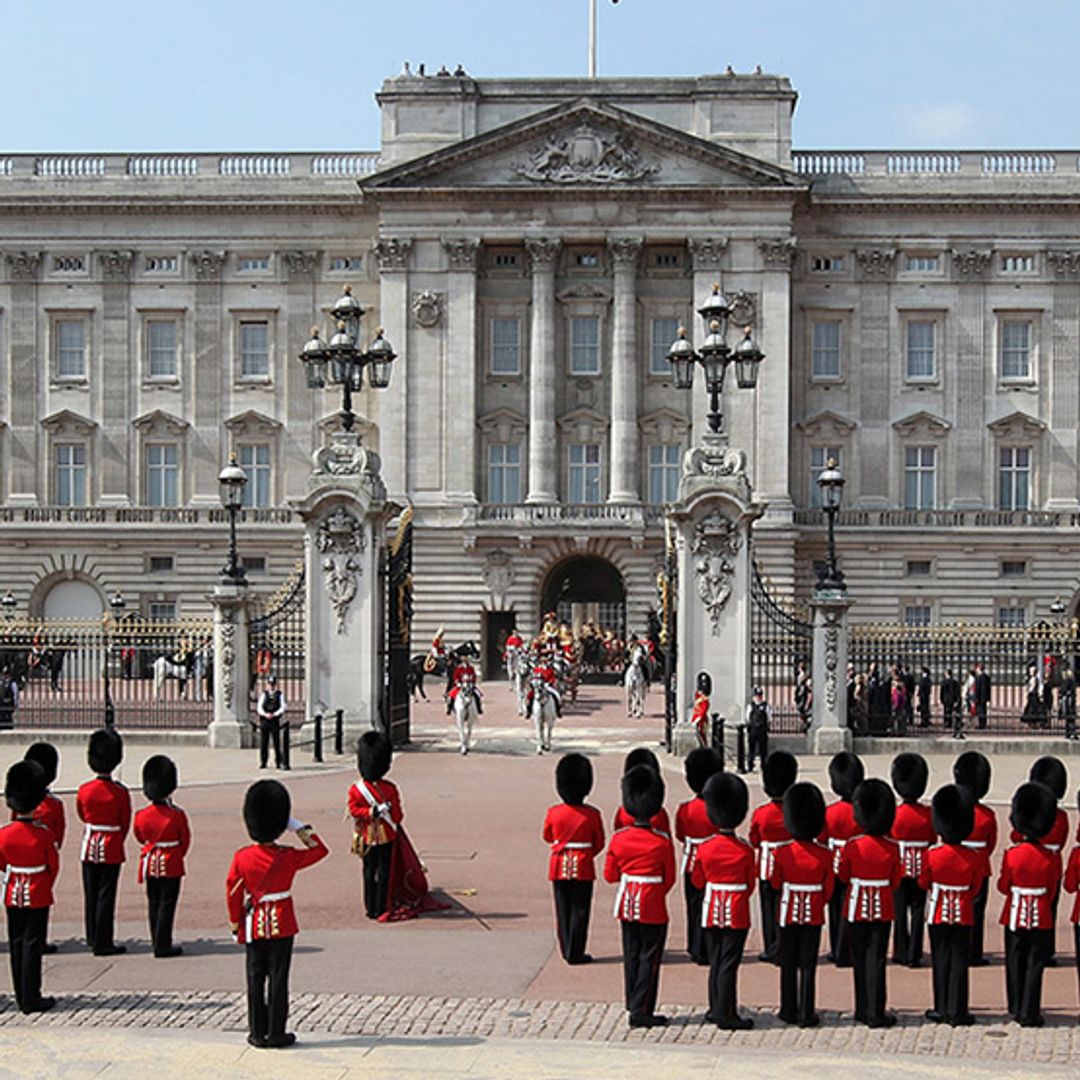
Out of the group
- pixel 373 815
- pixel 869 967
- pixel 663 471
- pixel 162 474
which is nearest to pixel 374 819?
pixel 373 815

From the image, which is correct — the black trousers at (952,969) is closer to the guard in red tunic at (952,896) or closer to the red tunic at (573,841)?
the guard in red tunic at (952,896)

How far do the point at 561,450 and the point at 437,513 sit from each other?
455 cm

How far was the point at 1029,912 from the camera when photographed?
11023 mm

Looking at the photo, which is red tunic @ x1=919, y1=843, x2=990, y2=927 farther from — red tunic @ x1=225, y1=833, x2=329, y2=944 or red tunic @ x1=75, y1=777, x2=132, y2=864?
red tunic @ x1=75, y1=777, x2=132, y2=864

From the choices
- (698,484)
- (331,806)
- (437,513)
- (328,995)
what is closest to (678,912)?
(328,995)

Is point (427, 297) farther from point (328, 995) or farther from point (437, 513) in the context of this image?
point (328, 995)

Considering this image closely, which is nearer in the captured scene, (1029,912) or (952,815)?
(1029,912)

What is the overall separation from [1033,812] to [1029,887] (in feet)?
1.74

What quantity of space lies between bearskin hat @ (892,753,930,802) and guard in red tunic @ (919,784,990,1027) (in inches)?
33.8

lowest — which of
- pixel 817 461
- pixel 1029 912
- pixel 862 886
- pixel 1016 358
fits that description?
pixel 1029 912

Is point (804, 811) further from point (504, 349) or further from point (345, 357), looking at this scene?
point (504, 349)

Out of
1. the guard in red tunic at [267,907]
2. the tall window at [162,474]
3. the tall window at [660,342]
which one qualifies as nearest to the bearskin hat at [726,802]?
the guard in red tunic at [267,907]

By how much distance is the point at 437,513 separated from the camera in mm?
51312

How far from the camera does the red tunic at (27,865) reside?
11414 mm
